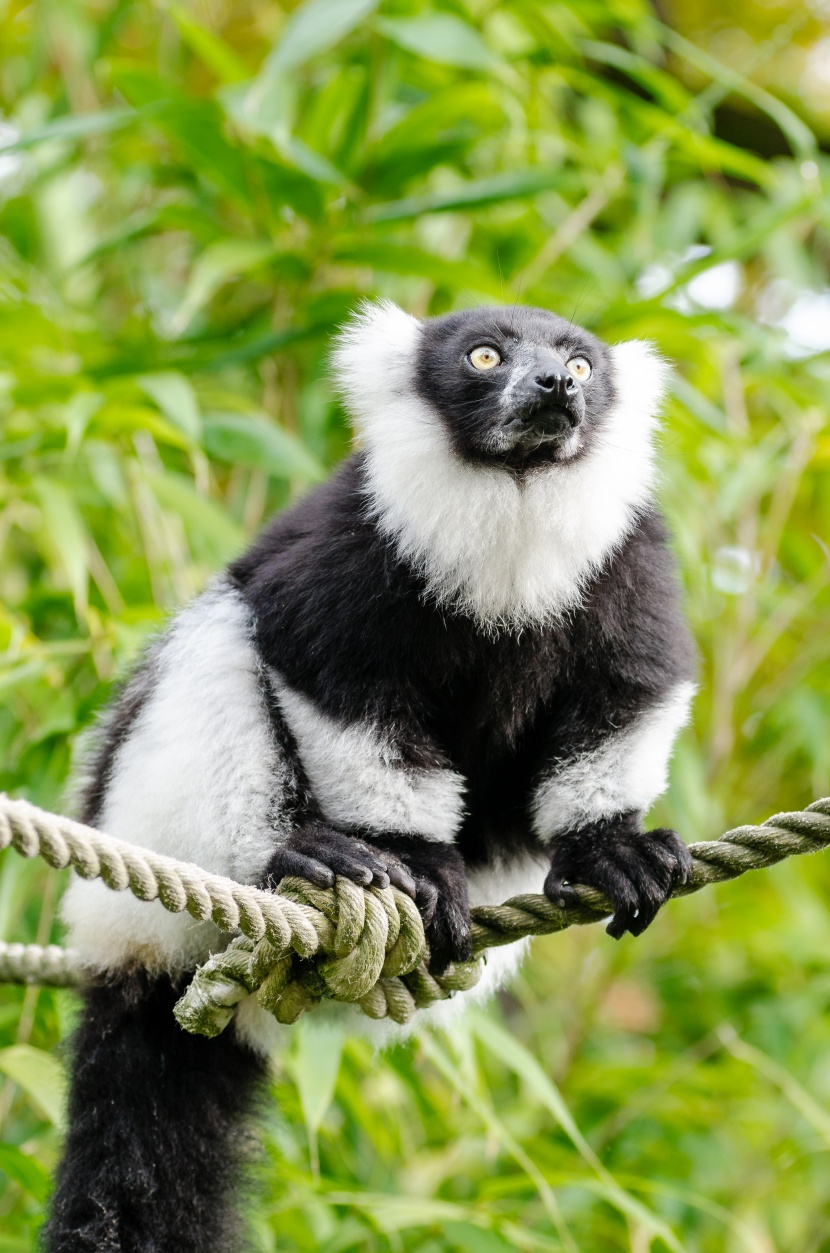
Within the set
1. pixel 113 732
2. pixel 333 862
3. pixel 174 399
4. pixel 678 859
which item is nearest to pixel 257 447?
pixel 174 399

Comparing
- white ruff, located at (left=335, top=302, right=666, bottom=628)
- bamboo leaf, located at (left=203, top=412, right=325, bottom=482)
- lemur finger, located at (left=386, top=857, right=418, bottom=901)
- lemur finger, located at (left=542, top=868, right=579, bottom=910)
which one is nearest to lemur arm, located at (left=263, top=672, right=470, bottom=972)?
lemur finger, located at (left=386, top=857, right=418, bottom=901)

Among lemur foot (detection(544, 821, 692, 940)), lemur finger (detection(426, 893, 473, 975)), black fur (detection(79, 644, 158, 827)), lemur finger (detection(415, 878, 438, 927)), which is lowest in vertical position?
black fur (detection(79, 644, 158, 827))

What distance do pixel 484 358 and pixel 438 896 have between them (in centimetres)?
124

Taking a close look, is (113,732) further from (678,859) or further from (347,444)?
(347,444)

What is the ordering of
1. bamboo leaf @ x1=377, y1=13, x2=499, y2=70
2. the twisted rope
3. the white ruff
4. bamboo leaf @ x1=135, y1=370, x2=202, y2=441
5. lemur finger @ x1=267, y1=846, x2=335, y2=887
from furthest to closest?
bamboo leaf @ x1=377, y1=13, x2=499, y2=70 < bamboo leaf @ x1=135, y1=370, x2=202, y2=441 < the white ruff < lemur finger @ x1=267, y1=846, x2=335, y2=887 < the twisted rope

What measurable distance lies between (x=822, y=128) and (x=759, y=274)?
0.76m

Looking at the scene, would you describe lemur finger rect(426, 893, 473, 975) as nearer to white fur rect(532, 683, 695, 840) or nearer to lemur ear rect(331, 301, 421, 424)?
white fur rect(532, 683, 695, 840)

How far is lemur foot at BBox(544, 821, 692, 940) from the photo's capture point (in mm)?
2693

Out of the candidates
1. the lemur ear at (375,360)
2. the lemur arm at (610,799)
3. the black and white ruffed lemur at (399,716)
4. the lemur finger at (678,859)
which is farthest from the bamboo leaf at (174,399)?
the lemur finger at (678,859)

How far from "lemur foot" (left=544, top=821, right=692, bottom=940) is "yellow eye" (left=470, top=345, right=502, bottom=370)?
1.09 meters

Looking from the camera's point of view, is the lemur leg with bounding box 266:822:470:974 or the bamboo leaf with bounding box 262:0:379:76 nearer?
the lemur leg with bounding box 266:822:470:974

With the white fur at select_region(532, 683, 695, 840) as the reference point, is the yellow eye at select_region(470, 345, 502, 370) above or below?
above

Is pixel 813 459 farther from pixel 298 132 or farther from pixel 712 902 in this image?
pixel 298 132

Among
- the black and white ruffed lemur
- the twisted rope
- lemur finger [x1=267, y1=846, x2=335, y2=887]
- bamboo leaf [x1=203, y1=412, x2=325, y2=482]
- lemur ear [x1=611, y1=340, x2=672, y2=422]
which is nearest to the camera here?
the twisted rope
